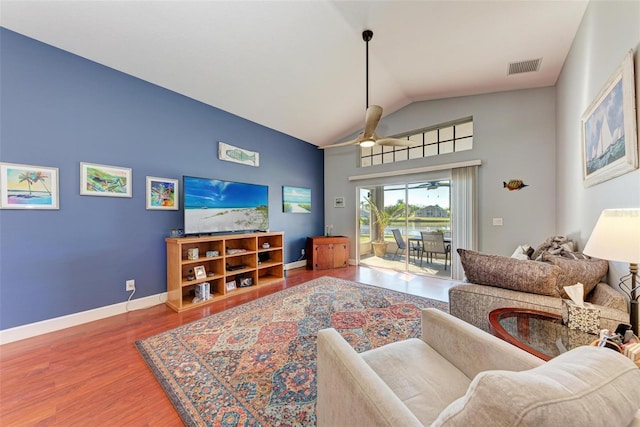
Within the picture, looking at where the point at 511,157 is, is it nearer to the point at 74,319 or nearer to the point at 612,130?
the point at 612,130

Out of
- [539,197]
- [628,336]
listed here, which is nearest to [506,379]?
[628,336]

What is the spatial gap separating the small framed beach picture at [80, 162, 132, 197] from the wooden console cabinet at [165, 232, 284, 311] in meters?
0.82

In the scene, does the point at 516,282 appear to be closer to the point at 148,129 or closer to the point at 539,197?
the point at 539,197

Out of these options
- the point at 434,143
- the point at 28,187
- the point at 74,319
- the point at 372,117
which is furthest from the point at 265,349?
the point at 434,143

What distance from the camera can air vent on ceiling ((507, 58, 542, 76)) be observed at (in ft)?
9.81

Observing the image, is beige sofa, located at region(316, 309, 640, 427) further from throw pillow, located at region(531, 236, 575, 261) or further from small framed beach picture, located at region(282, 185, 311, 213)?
small framed beach picture, located at region(282, 185, 311, 213)

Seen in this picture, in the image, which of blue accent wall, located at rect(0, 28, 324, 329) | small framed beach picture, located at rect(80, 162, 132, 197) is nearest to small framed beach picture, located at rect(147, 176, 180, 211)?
blue accent wall, located at rect(0, 28, 324, 329)

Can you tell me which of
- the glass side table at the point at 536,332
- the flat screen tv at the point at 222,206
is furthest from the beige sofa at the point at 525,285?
the flat screen tv at the point at 222,206

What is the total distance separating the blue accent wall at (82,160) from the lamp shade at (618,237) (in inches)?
162

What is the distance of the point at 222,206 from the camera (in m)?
3.62

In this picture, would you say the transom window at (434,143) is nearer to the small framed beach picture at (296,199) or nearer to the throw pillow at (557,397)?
the small framed beach picture at (296,199)

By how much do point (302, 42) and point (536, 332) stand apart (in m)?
3.54

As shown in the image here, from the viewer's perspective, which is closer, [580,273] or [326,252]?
[580,273]

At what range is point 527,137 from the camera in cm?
365
